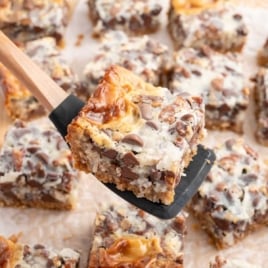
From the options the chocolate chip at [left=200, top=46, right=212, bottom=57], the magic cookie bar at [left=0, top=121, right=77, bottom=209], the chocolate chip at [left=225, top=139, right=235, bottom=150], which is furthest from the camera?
the chocolate chip at [left=200, top=46, right=212, bottom=57]

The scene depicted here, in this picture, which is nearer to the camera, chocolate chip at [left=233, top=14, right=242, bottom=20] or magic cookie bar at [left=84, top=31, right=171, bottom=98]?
magic cookie bar at [left=84, top=31, right=171, bottom=98]

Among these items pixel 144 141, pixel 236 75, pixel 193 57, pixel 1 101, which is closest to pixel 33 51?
pixel 1 101

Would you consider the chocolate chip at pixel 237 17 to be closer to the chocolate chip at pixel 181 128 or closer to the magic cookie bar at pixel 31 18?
the magic cookie bar at pixel 31 18

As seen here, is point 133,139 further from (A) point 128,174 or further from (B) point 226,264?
(B) point 226,264

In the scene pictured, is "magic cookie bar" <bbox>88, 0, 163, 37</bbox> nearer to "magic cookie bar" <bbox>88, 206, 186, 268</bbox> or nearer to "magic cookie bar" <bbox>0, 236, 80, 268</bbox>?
"magic cookie bar" <bbox>88, 206, 186, 268</bbox>

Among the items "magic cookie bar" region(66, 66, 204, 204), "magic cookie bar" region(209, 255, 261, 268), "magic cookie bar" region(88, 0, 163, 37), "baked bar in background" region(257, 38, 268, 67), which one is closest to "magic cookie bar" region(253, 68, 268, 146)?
"baked bar in background" region(257, 38, 268, 67)

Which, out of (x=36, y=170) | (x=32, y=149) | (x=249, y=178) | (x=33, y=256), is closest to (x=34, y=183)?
(x=36, y=170)

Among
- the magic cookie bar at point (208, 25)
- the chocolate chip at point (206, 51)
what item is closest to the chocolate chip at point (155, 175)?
the chocolate chip at point (206, 51)
